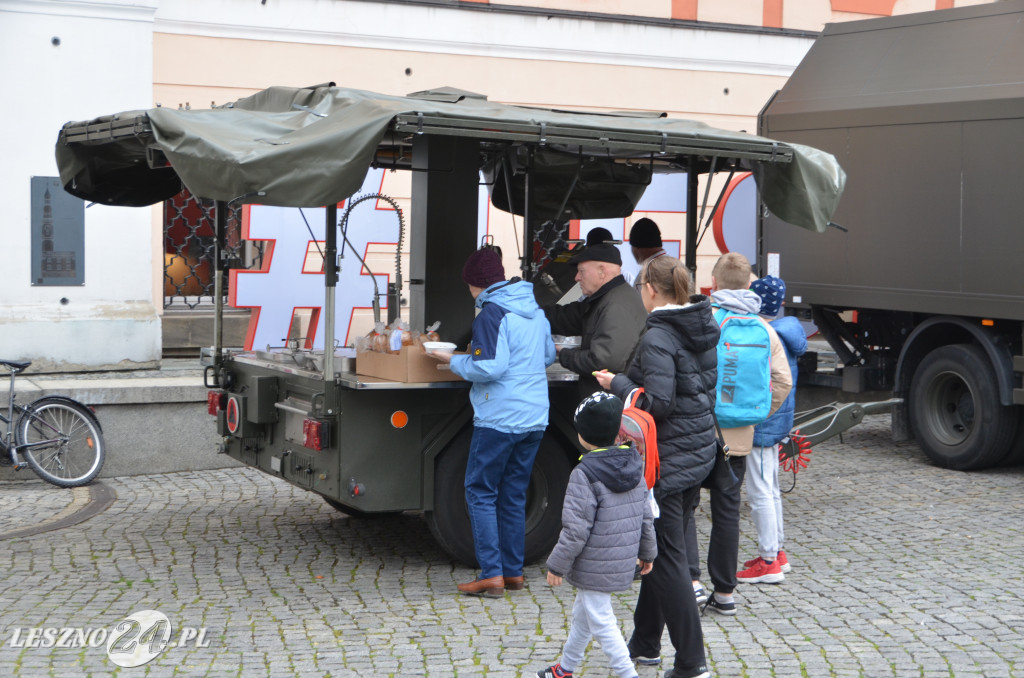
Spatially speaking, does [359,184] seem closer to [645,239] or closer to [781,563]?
[645,239]

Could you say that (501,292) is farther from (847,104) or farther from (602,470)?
(847,104)

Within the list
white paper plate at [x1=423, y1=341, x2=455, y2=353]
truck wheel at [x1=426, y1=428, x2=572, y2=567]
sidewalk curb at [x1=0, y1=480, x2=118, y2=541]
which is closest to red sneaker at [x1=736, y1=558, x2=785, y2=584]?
truck wheel at [x1=426, y1=428, x2=572, y2=567]

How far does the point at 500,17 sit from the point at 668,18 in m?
2.10

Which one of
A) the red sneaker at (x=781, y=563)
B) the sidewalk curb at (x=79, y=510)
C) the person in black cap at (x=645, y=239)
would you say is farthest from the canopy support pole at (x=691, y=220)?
the sidewalk curb at (x=79, y=510)

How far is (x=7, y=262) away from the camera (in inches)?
401

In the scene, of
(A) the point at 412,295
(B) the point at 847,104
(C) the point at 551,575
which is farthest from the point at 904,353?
(C) the point at 551,575

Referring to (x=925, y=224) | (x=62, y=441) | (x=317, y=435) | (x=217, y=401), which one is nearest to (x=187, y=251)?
(x=62, y=441)

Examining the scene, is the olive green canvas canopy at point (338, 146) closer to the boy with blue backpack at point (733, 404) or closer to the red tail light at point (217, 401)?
the boy with blue backpack at point (733, 404)

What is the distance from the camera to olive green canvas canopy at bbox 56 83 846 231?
18.3ft

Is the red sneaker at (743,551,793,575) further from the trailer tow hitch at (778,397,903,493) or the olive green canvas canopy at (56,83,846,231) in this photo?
the olive green canvas canopy at (56,83,846,231)

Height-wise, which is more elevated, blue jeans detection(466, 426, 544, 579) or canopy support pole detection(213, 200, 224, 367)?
canopy support pole detection(213, 200, 224, 367)

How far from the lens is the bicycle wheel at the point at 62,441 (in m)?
8.70

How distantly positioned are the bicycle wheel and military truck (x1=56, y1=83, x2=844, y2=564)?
5.74 ft

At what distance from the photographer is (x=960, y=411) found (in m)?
9.97
